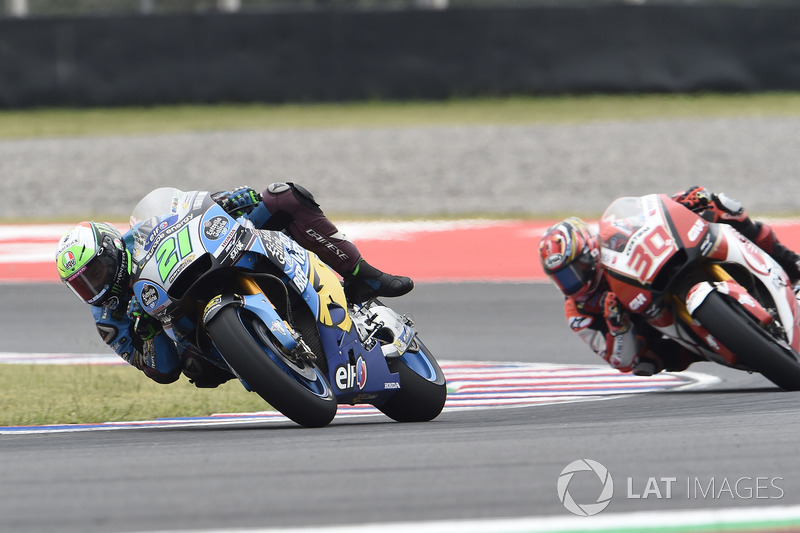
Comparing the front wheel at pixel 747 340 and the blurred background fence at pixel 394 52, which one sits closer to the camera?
the front wheel at pixel 747 340

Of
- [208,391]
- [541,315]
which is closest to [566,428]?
[208,391]

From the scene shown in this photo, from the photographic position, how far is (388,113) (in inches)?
761

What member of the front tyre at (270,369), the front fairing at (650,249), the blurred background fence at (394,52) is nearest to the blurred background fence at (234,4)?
the blurred background fence at (394,52)

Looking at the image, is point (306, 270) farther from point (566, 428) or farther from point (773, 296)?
point (773, 296)

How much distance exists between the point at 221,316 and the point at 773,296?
Answer: 3.06 meters

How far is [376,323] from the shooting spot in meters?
5.81

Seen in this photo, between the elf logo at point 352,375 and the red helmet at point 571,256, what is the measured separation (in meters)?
1.50

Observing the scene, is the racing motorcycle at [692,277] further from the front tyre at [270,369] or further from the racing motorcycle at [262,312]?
the front tyre at [270,369]

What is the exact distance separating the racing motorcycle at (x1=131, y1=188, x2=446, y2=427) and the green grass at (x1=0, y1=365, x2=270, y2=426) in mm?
1030

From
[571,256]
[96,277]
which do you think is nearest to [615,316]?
[571,256]

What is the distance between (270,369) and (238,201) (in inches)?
46.5

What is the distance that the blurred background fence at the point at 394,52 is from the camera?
1817 centimetres

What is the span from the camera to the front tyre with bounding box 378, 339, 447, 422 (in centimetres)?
574

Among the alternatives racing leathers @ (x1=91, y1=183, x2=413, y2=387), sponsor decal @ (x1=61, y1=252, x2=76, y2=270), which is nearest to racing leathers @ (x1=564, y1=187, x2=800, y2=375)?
racing leathers @ (x1=91, y1=183, x2=413, y2=387)
